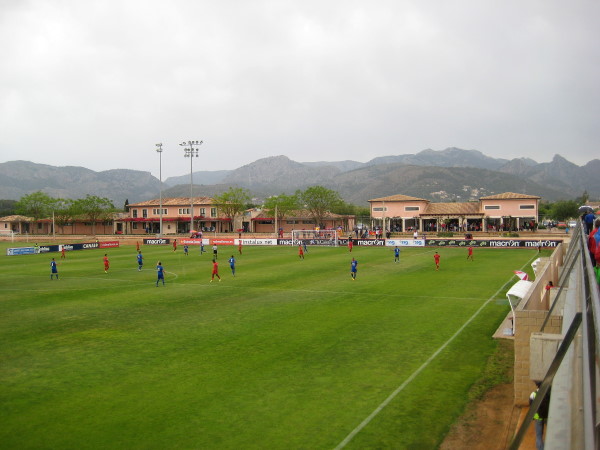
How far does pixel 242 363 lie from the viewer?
509 inches

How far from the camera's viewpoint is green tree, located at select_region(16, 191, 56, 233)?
319 ft

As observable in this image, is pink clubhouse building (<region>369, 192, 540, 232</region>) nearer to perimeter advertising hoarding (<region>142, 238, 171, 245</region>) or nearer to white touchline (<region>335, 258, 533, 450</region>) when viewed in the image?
perimeter advertising hoarding (<region>142, 238, 171, 245</region>)

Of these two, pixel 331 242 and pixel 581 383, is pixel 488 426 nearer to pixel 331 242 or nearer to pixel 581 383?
pixel 581 383

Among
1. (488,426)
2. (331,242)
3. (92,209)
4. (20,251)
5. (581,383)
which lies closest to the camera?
(581,383)

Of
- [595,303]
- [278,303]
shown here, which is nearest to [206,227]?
[278,303]

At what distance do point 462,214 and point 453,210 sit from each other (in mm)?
2425

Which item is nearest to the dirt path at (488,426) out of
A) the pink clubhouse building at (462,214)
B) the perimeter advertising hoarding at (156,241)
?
the pink clubhouse building at (462,214)

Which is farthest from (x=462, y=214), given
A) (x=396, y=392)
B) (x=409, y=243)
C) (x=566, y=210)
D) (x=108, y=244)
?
(x=396, y=392)

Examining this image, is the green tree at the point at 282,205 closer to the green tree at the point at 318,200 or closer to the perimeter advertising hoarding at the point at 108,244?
the green tree at the point at 318,200

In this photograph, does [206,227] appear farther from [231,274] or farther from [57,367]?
[57,367]

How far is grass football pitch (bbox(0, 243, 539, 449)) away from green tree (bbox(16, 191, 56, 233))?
263 feet

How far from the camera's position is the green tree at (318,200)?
94.5m

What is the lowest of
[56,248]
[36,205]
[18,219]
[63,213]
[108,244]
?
[56,248]

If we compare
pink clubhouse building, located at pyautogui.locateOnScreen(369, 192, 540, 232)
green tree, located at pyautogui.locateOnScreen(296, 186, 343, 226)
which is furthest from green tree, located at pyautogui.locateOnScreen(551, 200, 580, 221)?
green tree, located at pyautogui.locateOnScreen(296, 186, 343, 226)
